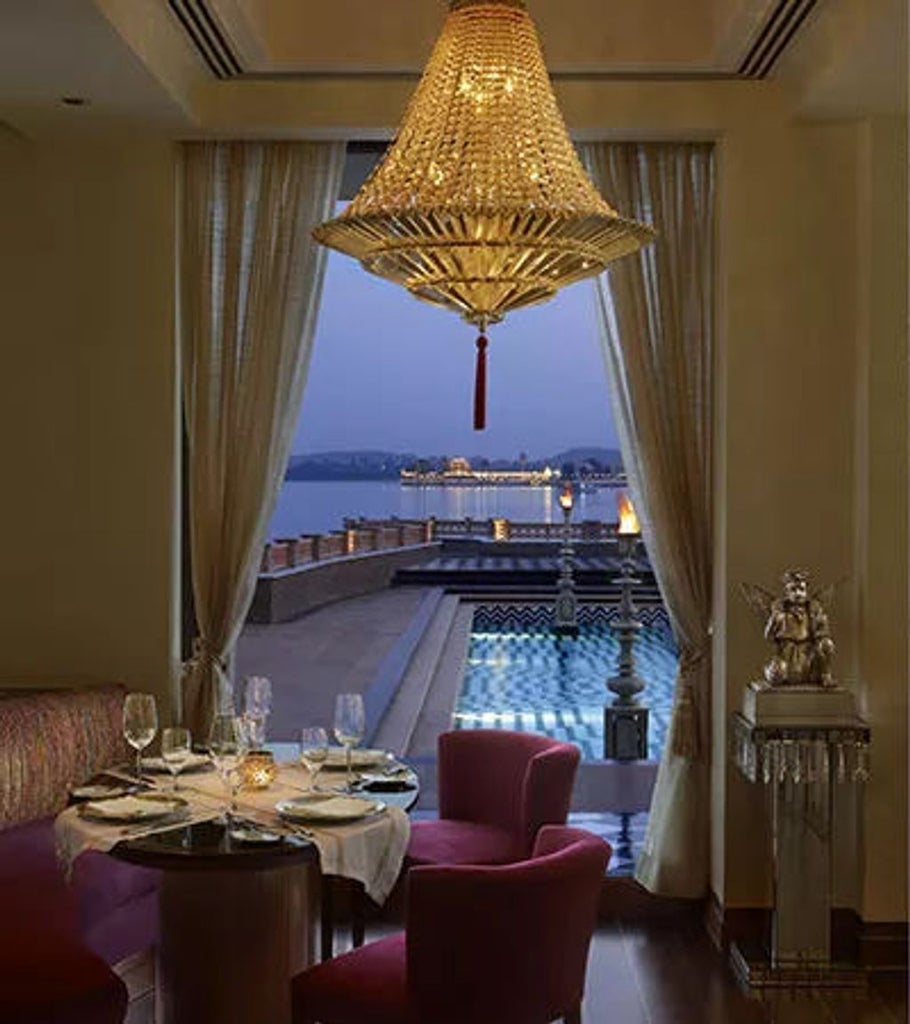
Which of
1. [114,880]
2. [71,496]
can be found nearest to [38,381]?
[71,496]

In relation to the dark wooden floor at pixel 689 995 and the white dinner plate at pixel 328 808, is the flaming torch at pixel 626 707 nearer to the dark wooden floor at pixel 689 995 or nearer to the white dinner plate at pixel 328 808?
the dark wooden floor at pixel 689 995

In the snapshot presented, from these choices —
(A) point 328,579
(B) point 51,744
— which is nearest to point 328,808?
(B) point 51,744

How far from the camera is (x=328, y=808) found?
13.2ft

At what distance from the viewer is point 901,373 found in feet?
17.5

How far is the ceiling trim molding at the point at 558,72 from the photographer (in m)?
4.77

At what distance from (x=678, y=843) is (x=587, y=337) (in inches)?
75.2

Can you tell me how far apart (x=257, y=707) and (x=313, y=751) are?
21 cm

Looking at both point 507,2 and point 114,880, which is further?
point 114,880

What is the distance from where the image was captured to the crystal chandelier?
3539 mm

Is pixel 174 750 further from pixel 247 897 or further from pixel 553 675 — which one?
pixel 553 675

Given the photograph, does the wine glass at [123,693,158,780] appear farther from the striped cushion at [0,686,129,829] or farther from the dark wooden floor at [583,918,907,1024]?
the dark wooden floor at [583,918,907,1024]

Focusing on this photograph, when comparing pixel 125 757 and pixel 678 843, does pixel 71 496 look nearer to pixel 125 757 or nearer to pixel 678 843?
pixel 125 757

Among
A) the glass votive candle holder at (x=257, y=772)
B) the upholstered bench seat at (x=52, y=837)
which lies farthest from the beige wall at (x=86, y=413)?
the glass votive candle holder at (x=257, y=772)

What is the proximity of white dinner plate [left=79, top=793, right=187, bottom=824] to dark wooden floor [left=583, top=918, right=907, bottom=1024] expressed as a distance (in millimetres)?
1534
